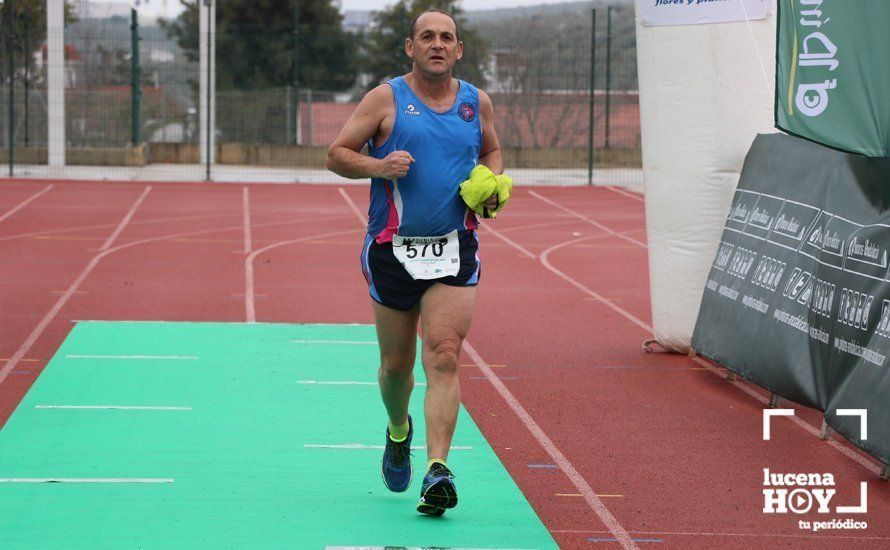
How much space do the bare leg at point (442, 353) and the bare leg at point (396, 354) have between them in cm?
15

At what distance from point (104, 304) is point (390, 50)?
96.4 ft

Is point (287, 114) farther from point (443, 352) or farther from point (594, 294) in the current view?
point (443, 352)

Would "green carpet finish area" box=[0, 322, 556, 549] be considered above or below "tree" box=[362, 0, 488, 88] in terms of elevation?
below

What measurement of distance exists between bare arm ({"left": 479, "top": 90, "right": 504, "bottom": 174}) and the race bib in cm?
44

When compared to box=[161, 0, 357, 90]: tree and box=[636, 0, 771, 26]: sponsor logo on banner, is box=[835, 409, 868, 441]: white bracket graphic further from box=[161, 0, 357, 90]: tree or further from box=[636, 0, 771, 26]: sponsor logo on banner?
box=[161, 0, 357, 90]: tree

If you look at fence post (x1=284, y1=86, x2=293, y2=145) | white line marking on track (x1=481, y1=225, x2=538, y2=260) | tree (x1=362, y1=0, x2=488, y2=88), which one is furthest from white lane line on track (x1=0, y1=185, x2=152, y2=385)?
tree (x1=362, y1=0, x2=488, y2=88)

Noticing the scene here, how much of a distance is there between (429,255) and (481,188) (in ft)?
1.29

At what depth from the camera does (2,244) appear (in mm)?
16562

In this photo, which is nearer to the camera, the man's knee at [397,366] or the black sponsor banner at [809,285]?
the man's knee at [397,366]

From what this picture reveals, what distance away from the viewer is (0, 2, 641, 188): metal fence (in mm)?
31359

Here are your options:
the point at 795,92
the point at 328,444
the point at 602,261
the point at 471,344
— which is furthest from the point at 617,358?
the point at 602,261

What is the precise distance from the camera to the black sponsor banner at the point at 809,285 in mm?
7090

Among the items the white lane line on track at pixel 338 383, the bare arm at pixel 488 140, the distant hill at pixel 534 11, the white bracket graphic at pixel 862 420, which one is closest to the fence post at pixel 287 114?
the white lane line on track at pixel 338 383

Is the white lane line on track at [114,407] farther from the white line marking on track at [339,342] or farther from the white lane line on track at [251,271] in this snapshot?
the white lane line on track at [251,271]
